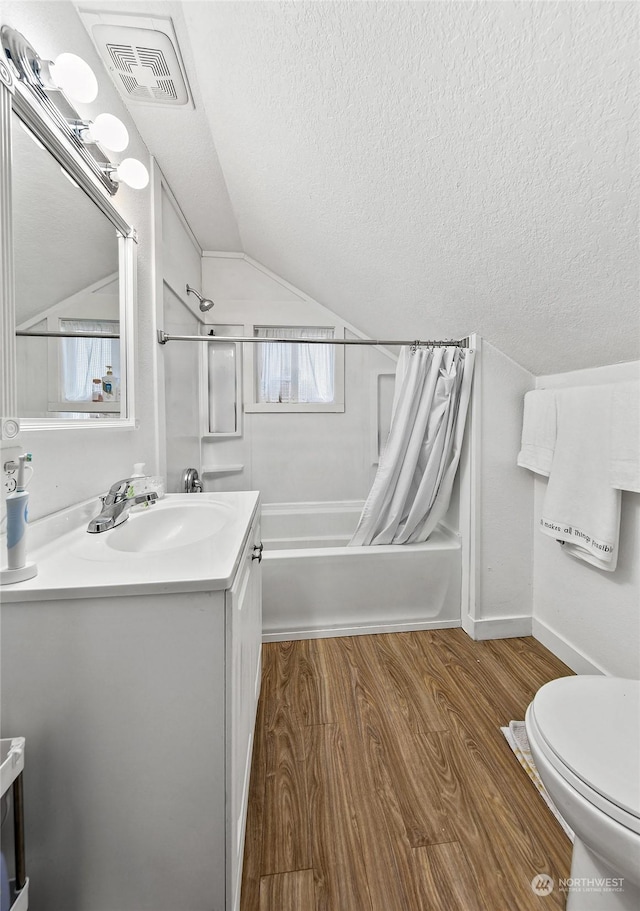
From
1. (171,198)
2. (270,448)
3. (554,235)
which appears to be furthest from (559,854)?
(171,198)

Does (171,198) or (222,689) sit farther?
(171,198)

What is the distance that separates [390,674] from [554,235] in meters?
1.72

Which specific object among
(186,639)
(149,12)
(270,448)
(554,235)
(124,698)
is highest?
(149,12)

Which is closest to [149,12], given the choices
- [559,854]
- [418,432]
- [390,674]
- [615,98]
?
[615,98]

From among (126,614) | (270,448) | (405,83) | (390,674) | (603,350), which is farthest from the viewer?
(270,448)

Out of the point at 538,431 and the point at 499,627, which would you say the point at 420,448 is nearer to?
the point at 538,431

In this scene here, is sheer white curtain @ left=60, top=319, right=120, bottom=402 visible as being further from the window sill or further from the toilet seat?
the toilet seat

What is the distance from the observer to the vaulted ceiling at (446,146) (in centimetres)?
74

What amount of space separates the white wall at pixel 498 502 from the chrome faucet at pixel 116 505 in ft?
5.02

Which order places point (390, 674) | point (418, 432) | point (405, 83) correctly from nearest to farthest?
point (405, 83)
point (390, 674)
point (418, 432)

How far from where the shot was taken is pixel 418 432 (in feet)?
6.43

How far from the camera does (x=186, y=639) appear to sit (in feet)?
2.22

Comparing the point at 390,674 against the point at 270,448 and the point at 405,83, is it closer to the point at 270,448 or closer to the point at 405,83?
the point at 270,448

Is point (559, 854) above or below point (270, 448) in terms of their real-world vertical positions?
below
